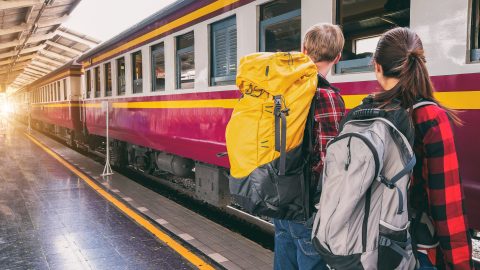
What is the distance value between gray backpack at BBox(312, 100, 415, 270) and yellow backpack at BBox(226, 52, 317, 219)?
365mm

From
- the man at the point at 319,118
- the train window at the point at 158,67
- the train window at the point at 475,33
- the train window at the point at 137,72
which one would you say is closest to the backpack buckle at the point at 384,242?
the man at the point at 319,118

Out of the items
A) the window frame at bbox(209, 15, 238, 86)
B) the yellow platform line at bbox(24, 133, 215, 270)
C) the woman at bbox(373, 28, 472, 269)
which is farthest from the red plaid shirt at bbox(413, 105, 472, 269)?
the window frame at bbox(209, 15, 238, 86)

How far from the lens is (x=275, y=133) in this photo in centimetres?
181

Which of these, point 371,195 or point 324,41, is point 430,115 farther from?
point 324,41

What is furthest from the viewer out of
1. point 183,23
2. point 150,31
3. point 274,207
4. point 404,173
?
point 150,31

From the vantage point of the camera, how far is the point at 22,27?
20062mm

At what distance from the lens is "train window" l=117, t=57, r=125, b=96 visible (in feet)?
30.2

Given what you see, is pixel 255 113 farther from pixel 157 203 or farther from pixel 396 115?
pixel 157 203

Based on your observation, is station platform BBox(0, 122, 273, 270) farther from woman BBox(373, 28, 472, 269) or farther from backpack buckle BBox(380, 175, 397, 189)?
backpack buckle BBox(380, 175, 397, 189)

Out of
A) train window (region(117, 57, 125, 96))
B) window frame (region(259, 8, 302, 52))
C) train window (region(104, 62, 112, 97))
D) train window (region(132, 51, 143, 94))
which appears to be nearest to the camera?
window frame (region(259, 8, 302, 52))

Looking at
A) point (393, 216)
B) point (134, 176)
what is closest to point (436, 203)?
point (393, 216)

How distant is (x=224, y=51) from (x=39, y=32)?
72.8 feet

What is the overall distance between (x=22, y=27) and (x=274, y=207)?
21.8 metres

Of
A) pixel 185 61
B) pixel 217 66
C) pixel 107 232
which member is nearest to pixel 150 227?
pixel 107 232
